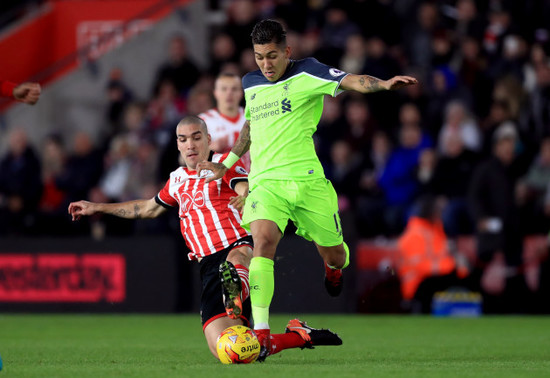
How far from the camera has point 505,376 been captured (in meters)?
6.62

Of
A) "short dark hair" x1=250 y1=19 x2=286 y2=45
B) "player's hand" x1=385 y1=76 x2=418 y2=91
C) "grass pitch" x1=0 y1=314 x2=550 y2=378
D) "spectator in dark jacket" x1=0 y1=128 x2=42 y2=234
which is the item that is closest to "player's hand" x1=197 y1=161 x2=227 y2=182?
"short dark hair" x1=250 y1=19 x2=286 y2=45

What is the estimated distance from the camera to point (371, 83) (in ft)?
24.0

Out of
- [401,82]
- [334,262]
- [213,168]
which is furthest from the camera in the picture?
[334,262]

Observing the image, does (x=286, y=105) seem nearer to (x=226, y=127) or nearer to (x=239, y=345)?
(x=239, y=345)

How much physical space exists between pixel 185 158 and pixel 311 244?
5.72 meters

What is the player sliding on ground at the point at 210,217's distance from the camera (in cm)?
788

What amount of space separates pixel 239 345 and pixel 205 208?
1.31 metres

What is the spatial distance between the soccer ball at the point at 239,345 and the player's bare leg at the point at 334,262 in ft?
4.45

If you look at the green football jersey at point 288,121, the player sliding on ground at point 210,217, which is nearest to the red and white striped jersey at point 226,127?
the player sliding on ground at point 210,217

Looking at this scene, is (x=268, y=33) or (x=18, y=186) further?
(x=18, y=186)

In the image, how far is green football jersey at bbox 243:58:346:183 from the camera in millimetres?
7875

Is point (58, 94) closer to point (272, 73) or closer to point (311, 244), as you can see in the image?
point (311, 244)

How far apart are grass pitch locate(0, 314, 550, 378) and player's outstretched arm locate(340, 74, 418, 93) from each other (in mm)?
1837

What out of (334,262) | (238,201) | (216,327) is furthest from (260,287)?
(334,262)
